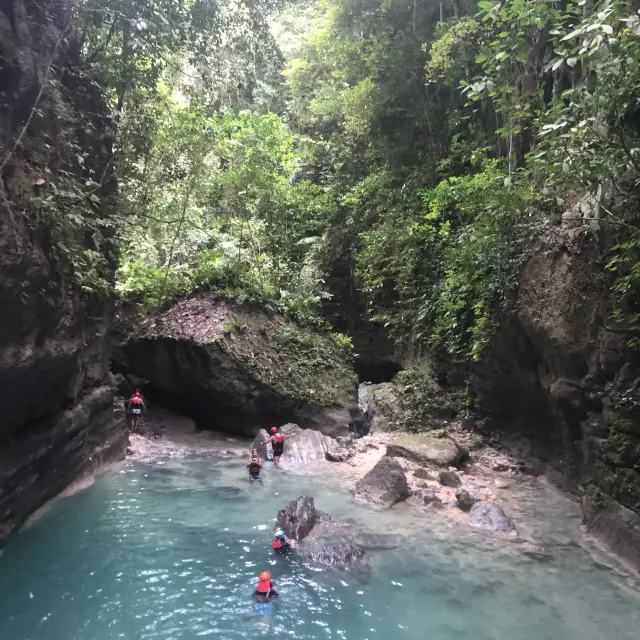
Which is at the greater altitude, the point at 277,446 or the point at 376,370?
the point at 376,370

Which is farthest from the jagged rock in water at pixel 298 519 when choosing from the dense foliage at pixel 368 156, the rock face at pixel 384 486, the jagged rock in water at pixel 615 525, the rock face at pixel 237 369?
the rock face at pixel 237 369

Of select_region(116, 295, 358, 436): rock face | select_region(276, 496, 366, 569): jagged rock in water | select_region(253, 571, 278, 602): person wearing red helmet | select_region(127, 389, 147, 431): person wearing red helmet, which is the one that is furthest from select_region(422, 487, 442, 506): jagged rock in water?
select_region(127, 389, 147, 431): person wearing red helmet

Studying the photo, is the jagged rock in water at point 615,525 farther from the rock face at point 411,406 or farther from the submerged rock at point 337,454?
the rock face at point 411,406

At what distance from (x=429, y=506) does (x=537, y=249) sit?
5.35m

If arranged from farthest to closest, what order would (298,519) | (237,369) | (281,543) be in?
(237,369) → (298,519) → (281,543)

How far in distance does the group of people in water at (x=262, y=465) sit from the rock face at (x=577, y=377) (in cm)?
476

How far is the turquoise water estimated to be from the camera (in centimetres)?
539

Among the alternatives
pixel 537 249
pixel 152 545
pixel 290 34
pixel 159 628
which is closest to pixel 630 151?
pixel 537 249

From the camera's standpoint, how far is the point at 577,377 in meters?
8.81

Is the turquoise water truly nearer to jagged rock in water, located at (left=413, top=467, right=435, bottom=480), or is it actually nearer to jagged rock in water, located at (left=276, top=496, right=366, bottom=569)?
jagged rock in water, located at (left=276, top=496, right=366, bottom=569)

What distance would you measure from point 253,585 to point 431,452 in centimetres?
618

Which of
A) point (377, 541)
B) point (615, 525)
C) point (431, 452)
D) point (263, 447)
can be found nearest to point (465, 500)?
point (377, 541)

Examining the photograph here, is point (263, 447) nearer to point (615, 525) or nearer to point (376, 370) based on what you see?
point (615, 525)

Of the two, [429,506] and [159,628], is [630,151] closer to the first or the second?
[429,506]
